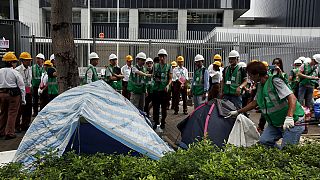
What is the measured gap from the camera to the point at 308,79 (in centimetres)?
845

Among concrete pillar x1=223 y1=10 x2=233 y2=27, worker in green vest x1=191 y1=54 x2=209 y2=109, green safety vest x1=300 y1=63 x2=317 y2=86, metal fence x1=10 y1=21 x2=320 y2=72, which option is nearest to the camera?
worker in green vest x1=191 y1=54 x2=209 y2=109

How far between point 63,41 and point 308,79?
6.26 m

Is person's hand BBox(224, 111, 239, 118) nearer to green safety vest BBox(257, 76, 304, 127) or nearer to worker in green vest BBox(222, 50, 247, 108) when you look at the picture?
green safety vest BBox(257, 76, 304, 127)

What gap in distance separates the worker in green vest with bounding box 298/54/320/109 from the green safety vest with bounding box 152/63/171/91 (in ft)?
11.6

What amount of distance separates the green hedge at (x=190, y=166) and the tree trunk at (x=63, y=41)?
2261mm

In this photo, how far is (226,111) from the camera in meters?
5.34

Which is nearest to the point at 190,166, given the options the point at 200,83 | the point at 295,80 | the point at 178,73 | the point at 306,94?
the point at 200,83

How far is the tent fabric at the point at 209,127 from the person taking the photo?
511 cm

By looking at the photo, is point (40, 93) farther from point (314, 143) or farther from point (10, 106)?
point (314, 143)

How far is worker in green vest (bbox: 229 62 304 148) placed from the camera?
3.91m

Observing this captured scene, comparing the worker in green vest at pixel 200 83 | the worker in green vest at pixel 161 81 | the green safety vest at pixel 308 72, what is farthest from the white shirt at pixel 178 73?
the green safety vest at pixel 308 72

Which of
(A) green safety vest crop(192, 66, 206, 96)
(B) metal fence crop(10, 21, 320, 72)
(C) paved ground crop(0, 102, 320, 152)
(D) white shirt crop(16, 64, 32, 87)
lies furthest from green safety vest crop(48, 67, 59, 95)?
(B) metal fence crop(10, 21, 320, 72)

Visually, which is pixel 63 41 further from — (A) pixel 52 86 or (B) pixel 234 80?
(A) pixel 52 86

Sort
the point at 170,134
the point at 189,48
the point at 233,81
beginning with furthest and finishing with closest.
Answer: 1. the point at 189,48
2. the point at 170,134
3. the point at 233,81
